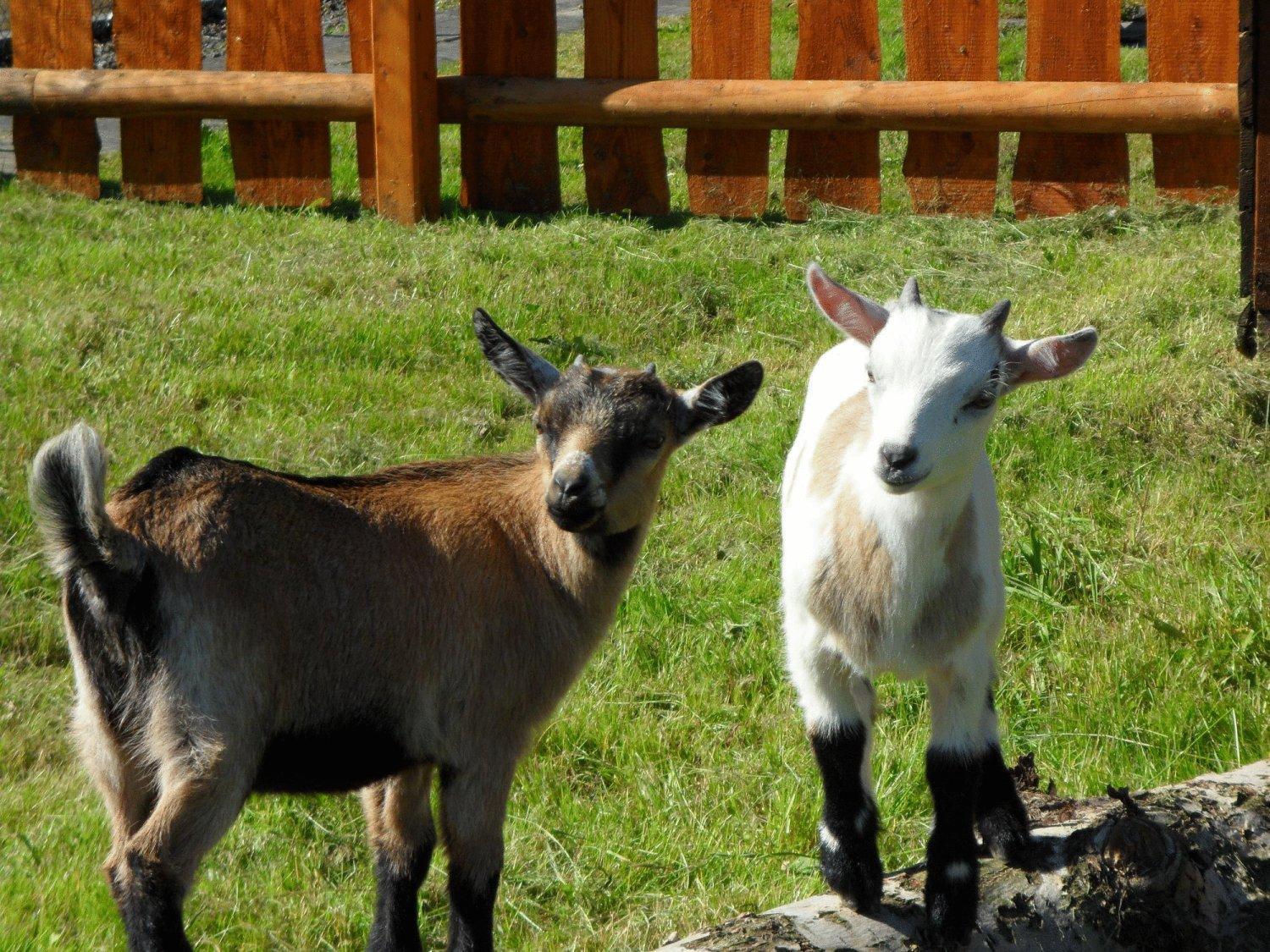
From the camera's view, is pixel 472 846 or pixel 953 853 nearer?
pixel 953 853

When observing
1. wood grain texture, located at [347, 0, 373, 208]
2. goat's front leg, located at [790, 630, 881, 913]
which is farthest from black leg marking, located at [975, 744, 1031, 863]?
wood grain texture, located at [347, 0, 373, 208]

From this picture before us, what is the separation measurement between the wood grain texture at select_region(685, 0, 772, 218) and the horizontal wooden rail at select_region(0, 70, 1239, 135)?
243mm

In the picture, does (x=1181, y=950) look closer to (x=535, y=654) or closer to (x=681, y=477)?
(x=535, y=654)

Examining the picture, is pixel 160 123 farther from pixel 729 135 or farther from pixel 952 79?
pixel 952 79

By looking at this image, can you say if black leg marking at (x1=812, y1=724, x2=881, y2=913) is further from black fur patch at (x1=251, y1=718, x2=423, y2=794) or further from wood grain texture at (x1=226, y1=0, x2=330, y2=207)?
wood grain texture at (x1=226, y1=0, x2=330, y2=207)

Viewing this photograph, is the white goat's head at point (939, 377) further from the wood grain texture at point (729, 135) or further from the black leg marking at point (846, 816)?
the wood grain texture at point (729, 135)

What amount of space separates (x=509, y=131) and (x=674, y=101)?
1035mm

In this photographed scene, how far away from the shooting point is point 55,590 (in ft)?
16.4

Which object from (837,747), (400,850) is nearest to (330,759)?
(400,850)

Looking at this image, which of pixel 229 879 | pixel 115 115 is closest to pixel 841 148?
pixel 115 115

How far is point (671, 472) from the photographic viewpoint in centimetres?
602

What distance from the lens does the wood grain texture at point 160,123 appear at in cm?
852

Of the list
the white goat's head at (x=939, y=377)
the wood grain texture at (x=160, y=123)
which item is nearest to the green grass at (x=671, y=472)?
the wood grain texture at (x=160, y=123)

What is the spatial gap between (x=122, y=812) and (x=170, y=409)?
125 inches
